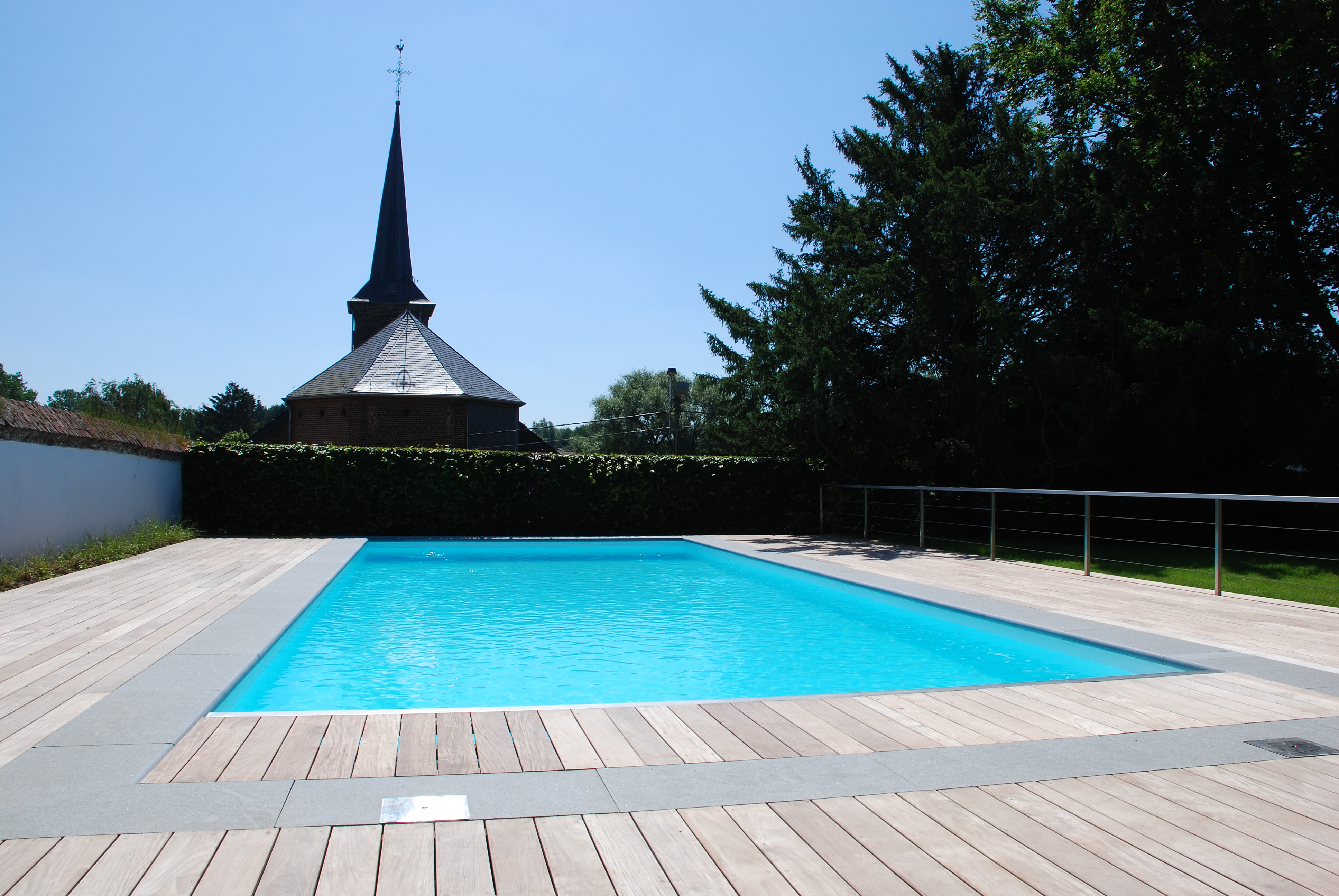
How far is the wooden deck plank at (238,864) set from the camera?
177cm

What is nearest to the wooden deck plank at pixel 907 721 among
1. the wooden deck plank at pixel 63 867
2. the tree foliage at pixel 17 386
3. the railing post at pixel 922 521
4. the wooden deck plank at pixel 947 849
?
the wooden deck plank at pixel 947 849

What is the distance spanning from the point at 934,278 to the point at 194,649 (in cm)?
1246

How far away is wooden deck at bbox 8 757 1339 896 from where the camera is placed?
71.7 inches

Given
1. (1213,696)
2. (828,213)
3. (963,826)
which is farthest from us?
(828,213)

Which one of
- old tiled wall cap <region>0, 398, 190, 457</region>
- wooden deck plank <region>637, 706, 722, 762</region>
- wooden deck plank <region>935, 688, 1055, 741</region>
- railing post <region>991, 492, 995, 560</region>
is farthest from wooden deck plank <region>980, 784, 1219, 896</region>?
old tiled wall cap <region>0, 398, 190, 457</region>

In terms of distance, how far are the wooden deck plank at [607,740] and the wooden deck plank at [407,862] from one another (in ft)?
2.26

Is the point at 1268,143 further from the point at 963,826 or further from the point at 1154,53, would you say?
the point at 963,826

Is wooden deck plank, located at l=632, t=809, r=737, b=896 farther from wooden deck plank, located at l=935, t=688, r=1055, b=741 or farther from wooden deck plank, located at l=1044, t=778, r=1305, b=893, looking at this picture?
wooden deck plank, located at l=935, t=688, r=1055, b=741

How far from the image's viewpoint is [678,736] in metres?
3.08

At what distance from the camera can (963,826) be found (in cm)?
220

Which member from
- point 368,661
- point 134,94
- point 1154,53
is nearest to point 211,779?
point 368,661

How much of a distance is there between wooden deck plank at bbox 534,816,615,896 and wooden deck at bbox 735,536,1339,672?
14.3 ft

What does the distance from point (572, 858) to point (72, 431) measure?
9965 mm

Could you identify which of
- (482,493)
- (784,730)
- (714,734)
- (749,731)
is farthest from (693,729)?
(482,493)
